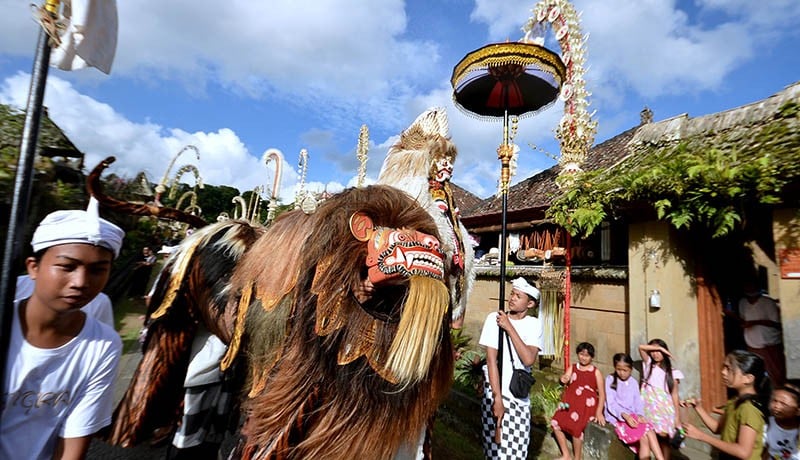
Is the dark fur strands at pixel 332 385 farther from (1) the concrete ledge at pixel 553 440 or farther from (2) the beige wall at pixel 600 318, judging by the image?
(2) the beige wall at pixel 600 318

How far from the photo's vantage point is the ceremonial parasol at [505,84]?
3035 millimetres

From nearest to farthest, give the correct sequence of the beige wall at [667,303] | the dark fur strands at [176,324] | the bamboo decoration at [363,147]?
1. the dark fur strands at [176,324]
2. the beige wall at [667,303]
3. the bamboo decoration at [363,147]

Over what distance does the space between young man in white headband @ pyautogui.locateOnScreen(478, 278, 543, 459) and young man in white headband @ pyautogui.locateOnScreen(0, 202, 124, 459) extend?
2440 mm

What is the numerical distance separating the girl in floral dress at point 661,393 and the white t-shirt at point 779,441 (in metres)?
Answer: 1.06

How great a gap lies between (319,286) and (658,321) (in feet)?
16.2

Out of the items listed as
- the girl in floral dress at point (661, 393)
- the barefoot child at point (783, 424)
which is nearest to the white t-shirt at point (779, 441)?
the barefoot child at point (783, 424)

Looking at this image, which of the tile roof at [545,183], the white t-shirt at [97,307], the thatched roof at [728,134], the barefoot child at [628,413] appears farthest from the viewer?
the tile roof at [545,183]

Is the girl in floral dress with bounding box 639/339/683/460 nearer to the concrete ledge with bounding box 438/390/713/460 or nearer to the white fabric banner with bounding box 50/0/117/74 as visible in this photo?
the concrete ledge with bounding box 438/390/713/460

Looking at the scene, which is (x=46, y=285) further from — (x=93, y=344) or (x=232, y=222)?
(x=232, y=222)

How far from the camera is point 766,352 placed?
4402mm

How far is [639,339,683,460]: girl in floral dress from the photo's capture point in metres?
3.65

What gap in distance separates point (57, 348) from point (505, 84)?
3677 millimetres

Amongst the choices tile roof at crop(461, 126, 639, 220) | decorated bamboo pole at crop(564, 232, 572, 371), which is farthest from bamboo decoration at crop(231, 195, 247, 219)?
tile roof at crop(461, 126, 639, 220)

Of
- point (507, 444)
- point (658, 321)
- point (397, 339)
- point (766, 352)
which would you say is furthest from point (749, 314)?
point (397, 339)
